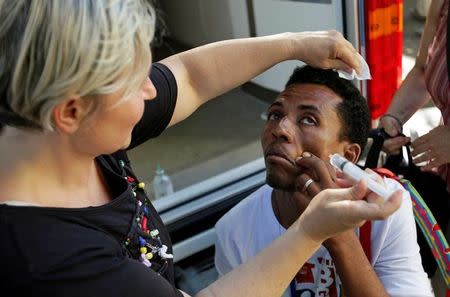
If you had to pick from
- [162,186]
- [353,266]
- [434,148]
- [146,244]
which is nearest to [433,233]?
[434,148]

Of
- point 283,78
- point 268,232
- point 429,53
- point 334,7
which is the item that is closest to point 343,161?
point 268,232

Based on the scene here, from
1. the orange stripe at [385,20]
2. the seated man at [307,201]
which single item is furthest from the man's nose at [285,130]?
the orange stripe at [385,20]

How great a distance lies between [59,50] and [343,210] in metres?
0.60

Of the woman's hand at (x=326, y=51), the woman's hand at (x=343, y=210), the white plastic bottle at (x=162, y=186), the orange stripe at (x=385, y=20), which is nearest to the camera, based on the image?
the woman's hand at (x=343, y=210)

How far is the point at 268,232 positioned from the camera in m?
1.55

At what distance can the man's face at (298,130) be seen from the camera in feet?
4.72

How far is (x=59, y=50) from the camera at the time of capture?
0.75 metres

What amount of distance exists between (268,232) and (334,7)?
1.24 meters

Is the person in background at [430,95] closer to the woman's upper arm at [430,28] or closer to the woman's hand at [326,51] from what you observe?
the woman's upper arm at [430,28]

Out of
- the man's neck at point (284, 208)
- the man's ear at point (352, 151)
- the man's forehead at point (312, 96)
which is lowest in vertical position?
the man's neck at point (284, 208)

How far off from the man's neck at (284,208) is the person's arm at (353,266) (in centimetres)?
30

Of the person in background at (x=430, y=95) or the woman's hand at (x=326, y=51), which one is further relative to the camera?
the person in background at (x=430, y=95)

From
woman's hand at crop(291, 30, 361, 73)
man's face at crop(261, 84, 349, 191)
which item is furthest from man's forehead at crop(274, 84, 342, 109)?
woman's hand at crop(291, 30, 361, 73)

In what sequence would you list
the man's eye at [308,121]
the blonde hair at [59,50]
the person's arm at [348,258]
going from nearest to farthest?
the blonde hair at [59,50]
the person's arm at [348,258]
the man's eye at [308,121]
